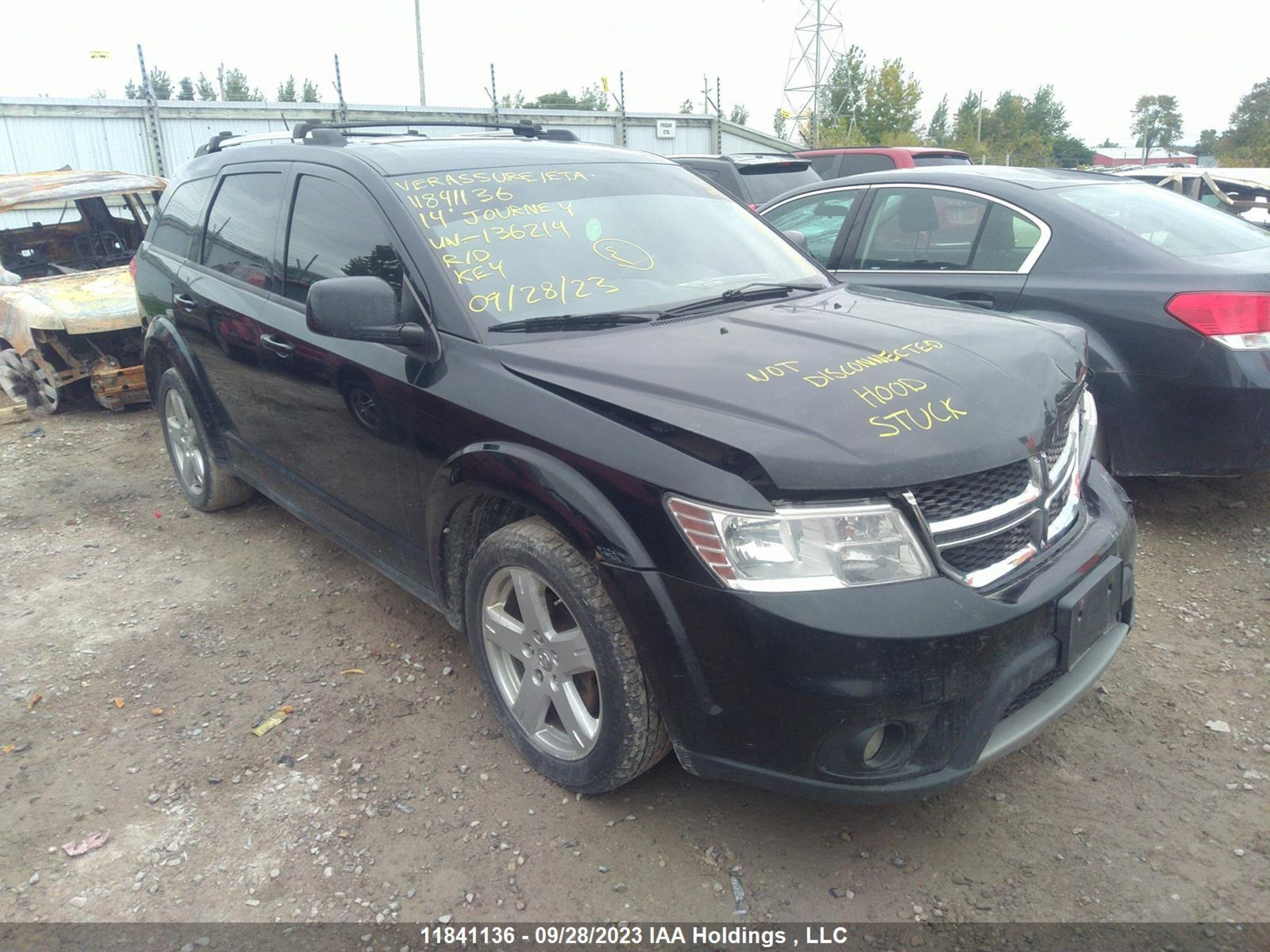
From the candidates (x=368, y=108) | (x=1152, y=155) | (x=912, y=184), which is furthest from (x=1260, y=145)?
(x=912, y=184)

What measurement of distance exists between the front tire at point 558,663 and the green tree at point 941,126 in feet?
179

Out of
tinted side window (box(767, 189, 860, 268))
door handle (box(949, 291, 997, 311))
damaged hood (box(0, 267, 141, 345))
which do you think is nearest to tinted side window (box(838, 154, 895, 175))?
tinted side window (box(767, 189, 860, 268))

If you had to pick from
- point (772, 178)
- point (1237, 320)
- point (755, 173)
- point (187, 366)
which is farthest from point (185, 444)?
point (772, 178)

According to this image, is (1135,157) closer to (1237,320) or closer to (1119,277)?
(1119,277)

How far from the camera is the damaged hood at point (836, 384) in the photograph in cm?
220

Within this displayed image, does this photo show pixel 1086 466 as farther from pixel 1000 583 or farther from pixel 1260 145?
pixel 1260 145

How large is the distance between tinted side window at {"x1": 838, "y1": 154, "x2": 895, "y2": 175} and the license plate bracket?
8585 millimetres

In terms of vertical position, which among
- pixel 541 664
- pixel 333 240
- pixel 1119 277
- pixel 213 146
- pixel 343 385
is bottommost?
pixel 541 664

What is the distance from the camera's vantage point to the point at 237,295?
398 cm

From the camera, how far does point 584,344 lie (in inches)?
108

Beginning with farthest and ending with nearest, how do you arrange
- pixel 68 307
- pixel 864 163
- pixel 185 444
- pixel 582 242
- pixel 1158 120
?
pixel 1158 120, pixel 864 163, pixel 68 307, pixel 185 444, pixel 582 242

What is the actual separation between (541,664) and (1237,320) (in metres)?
3.27

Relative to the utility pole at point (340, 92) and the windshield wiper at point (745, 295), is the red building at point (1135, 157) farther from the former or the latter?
the windshield wiper at point (745, 295)

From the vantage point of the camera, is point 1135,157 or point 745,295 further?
point 1135,157
